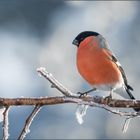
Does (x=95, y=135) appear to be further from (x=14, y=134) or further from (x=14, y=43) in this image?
(x=14, y=43)

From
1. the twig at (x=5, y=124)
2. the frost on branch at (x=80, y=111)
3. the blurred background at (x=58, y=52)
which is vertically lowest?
the blurred background at (x=58, y=52)

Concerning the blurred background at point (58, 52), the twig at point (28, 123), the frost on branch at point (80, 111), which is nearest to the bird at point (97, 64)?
the frost on branch at point (80, 111)

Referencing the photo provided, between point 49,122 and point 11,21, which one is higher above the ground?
point 11,21

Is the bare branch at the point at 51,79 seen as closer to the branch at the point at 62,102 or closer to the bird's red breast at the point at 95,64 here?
the branch at the point at 62,102

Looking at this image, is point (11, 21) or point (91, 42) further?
point (11, 21)

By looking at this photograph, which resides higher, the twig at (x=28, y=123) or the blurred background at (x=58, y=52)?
the twig at (x=28, y=123)

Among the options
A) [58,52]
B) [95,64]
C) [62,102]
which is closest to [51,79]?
[62,102]

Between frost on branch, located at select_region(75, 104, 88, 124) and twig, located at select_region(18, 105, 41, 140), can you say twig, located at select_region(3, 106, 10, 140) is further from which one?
frost on branch, located at select_region(75, 104, 88, 124)

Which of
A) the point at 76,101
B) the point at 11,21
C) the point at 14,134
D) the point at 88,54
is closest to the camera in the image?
the point at 76,101

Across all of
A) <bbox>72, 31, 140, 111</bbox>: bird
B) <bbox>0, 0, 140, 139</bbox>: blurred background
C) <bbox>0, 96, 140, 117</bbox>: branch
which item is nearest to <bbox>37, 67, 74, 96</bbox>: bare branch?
<bbox>0, 96, 140, 117</bbox>: branch

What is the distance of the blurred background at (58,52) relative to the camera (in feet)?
19.3

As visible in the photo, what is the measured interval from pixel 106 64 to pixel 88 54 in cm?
6

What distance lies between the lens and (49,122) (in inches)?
242

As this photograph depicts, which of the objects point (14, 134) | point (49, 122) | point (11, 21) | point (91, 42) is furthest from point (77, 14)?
point (91, 42)
